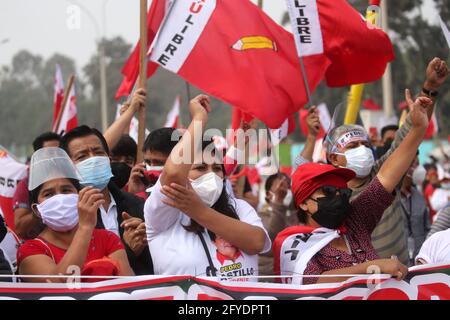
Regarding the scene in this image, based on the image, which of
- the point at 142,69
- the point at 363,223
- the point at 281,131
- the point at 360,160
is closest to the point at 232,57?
the point at 281,131

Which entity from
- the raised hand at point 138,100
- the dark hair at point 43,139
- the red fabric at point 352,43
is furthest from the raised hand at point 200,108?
the red fabric at point 352,43

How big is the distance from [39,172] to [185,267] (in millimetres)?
866

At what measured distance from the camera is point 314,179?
4.42 meters

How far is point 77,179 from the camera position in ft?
14.4

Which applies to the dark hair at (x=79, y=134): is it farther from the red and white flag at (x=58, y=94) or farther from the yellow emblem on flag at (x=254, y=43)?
the red and white flag at (x=58, y=94)

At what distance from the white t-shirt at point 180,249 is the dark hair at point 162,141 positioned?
789 millimetres

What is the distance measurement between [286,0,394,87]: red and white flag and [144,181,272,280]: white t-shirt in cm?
302

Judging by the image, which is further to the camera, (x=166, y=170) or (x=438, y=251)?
(x=438, y=251)

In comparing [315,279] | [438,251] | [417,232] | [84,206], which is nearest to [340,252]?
[315,279]

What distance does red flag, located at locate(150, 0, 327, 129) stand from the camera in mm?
6539

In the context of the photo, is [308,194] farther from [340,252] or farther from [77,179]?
[77,179]

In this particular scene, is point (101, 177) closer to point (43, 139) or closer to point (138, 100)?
point (138, 100)

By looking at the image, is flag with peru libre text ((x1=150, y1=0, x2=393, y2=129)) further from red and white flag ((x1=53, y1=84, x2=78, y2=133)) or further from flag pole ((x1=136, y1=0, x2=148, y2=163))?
red and white flag ((x1=53, y1=84, x2=78, y2=133))

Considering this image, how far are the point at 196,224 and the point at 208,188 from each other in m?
0.18
